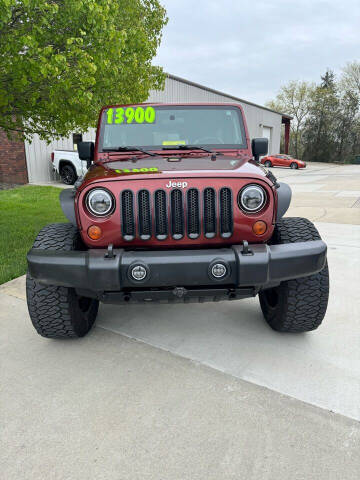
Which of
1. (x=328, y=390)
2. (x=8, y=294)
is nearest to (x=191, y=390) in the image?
(x=328, y=390)

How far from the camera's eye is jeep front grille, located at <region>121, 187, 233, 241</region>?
232 cm

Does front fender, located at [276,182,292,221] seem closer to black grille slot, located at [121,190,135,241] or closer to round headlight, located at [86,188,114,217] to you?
black grille slot, located at [121,190,135,241]

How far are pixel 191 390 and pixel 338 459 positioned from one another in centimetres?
85

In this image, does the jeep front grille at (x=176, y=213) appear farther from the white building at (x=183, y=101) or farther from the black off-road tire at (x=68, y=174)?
the black off-road tire at (x=68, y=174)

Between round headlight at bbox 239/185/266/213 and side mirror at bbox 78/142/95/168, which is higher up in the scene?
side mirror at bbox 78/142/95/168

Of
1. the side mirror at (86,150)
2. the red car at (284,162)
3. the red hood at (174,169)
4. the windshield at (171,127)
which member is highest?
the windshield at (171,127)

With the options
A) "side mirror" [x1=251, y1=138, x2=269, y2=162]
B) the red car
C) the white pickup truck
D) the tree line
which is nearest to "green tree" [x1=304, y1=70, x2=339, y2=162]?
the tree line

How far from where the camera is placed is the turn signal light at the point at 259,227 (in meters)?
2.38

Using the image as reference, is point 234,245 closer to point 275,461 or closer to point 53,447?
point 275,461

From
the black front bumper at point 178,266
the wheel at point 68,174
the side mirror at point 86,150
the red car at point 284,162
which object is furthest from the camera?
the red car at point 284,162

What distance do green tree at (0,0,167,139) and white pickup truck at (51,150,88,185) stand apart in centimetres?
771

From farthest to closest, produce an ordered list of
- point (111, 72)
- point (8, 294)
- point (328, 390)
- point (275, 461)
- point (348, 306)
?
point (111, 72) < point (8, 294) < point (348, 306) < point (328, 390) < point (275, 461)

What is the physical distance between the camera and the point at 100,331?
3.03m

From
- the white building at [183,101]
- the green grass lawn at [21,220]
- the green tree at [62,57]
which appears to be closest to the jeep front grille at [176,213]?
the green tree at [62,57]
